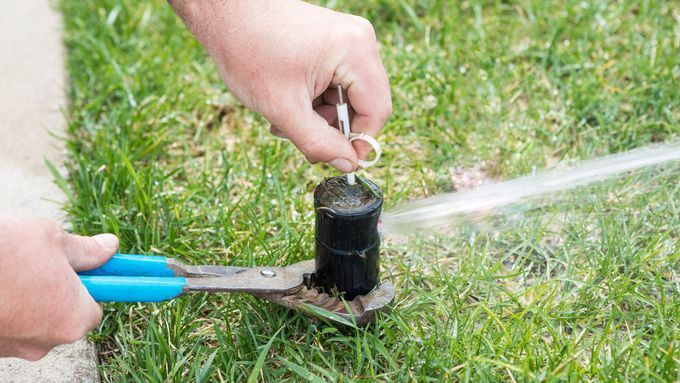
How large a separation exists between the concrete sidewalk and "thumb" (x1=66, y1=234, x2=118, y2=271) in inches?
15.6

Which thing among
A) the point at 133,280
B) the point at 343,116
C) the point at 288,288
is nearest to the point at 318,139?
the point at 343,116

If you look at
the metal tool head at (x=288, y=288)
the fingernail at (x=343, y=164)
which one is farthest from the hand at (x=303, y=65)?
the metal tool head at (x=288, y=288)

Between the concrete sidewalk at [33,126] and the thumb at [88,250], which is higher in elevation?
the thumb at [88,250]

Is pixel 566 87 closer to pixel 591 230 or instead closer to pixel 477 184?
pixel 477 184

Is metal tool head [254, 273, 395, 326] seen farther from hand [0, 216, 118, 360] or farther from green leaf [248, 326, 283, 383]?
hand [0, 216, 118, 360]

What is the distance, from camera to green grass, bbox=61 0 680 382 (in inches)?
78.0

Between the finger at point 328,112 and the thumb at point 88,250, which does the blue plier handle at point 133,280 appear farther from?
the finger at point 328,112

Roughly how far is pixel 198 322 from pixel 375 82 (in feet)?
2.70

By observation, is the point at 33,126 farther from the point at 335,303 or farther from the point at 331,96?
the point at 335,303

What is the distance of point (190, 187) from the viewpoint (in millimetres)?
2582

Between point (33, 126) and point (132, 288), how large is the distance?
1.49 m

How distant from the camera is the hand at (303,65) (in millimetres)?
1809

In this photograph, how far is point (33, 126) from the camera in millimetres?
2984

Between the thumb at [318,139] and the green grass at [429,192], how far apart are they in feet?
1.47
